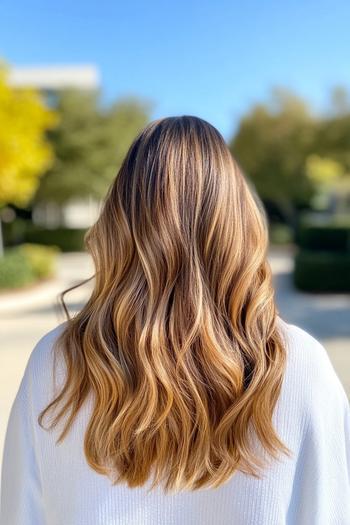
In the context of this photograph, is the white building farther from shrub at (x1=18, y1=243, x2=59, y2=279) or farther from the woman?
the woman

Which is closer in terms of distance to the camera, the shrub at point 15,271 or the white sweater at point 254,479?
the white sweater at point 254,479

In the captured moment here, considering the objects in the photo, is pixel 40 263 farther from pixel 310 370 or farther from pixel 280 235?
pixel 280 235

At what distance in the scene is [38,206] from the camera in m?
24.8

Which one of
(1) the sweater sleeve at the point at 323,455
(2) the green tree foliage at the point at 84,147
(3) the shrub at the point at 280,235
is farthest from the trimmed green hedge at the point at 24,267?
(3) the shrub at the point at 280,235

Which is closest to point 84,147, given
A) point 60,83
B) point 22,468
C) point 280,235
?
point 60,83

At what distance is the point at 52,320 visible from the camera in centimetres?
810

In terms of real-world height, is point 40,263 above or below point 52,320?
above

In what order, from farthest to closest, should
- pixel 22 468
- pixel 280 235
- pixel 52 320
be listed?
1. pixel 280 235
2. pixel 52 320
3. pixel 22 468

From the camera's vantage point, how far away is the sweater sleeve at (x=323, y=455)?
93 cm

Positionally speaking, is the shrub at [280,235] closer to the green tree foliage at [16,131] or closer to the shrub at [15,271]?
the shrub at [15,271]

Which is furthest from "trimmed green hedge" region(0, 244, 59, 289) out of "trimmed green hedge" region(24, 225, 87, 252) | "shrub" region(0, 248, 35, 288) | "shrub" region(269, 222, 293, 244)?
"shrub" region(269, 222, 293, 244)

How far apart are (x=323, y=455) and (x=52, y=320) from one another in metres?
7.54

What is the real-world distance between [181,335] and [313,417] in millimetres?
293

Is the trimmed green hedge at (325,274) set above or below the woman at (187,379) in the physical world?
below
